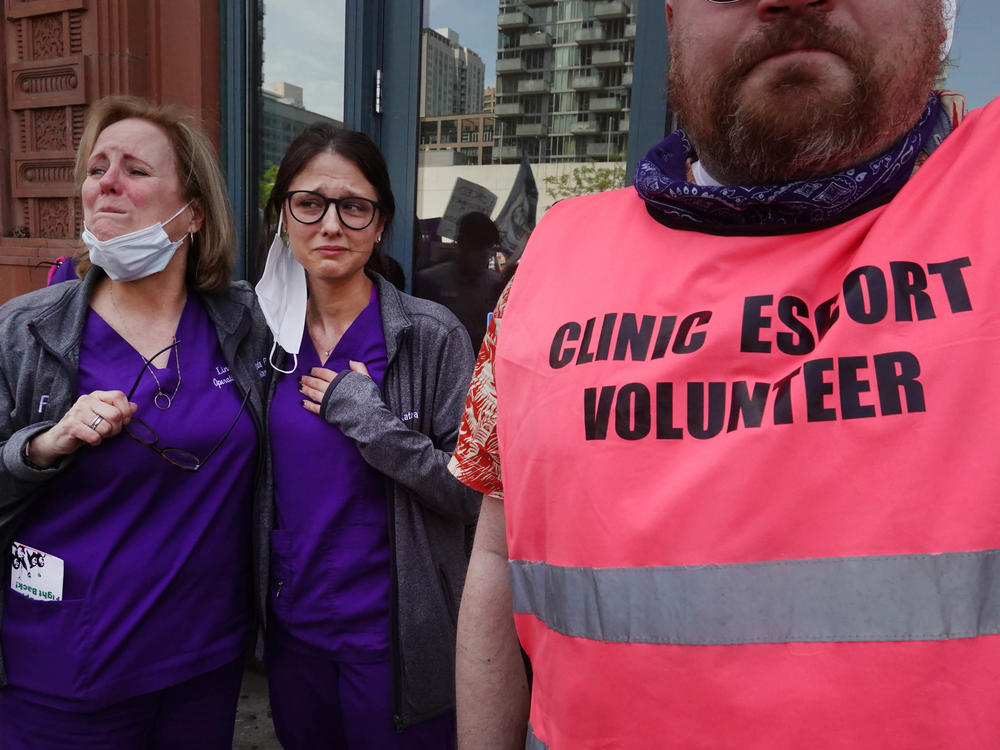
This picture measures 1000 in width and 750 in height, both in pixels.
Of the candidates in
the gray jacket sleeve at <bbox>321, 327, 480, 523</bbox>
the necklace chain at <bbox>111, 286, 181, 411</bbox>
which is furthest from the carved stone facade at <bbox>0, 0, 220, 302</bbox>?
the gray jacket sleeve at <bbox>321, 327, 480, 523</bbox>

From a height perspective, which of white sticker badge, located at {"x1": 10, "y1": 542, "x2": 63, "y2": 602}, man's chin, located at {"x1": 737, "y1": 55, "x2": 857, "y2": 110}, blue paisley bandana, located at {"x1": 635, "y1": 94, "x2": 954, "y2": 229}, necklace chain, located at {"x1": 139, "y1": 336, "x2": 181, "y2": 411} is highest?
man's chin, located at {"x1": 737, "y1": 55, "x2": 857, "y2": 110}

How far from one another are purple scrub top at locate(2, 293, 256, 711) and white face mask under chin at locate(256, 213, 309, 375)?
0.22 meters

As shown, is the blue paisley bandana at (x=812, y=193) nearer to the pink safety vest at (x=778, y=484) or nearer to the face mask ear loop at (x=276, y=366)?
the pink safety vest at (x=778, y=484)

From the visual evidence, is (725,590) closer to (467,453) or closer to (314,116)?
(467,453)

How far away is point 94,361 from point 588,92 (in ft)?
7.05

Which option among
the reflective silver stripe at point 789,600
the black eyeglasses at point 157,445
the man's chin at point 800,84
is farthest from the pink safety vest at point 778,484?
the black eyeglasses at point 157,445

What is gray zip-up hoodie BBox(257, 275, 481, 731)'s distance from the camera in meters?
1.77

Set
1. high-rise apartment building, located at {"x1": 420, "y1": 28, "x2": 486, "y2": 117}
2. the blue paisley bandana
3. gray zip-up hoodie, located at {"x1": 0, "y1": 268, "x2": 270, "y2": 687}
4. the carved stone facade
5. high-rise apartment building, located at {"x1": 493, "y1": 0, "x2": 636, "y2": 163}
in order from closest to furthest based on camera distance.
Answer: the blue paisley bandana → gray zip-up hoodie, located at {"x1": 0, "y1": 268, "x2": 270, "y2": 687} → high-rise apartment building, located at {"x1": 493, "y1": 0, "x2": 636, "y2": 163} → high-rise apartment building, located at {"x1": 420, "y1": 28, "x2": 486, "y2": 117} → the carved stone facade

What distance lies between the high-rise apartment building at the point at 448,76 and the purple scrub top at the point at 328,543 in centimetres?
197

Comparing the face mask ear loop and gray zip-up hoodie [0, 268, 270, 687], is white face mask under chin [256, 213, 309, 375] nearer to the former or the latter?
the face mask ear loop

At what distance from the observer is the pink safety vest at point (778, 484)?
67 centimetres

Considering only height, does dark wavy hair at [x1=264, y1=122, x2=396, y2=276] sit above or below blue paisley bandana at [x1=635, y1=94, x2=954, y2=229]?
above

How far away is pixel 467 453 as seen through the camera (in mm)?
1146

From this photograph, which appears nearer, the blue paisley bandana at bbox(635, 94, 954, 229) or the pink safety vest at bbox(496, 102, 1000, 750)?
the pink safety vest at bbox(496, 102, 1000, 750)
